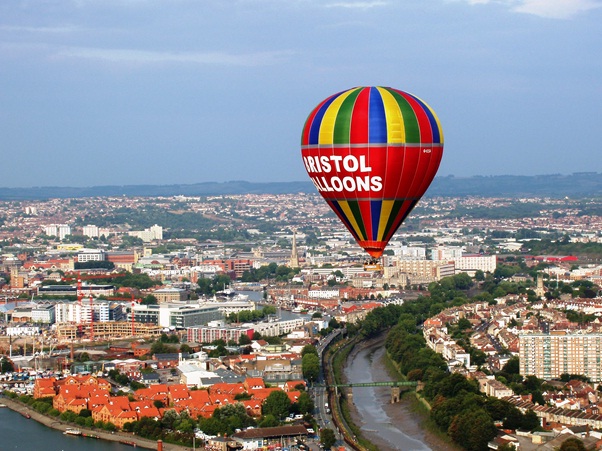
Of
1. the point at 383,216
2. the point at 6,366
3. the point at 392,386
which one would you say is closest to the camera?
the point at 383,216

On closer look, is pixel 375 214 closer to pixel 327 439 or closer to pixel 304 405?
pixel 327 439

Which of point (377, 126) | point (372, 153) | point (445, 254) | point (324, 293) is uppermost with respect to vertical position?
point (377, 126)

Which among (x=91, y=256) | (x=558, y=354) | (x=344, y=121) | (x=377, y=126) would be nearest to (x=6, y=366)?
(x=558, y=354)

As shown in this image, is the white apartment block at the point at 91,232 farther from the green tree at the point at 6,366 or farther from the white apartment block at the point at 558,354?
the white apartment block at the point at 558,354

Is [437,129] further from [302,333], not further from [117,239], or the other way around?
[117,239]

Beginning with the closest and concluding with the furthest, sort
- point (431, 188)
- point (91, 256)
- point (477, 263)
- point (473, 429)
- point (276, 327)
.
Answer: point (473, 429), point (276, 327), point (477, 263), point (91, 256), point (431, 188)

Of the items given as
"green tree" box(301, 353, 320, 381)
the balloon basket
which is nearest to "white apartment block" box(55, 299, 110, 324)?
"green tree" box(301, 353, 320, 381)

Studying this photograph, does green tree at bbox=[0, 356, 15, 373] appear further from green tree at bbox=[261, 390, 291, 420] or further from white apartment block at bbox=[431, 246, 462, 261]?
white apartment block at bbox=[431, 246, 462, 261]
